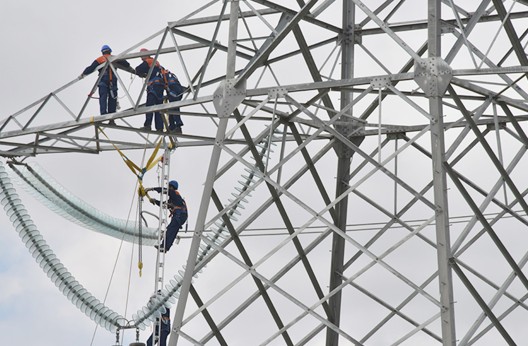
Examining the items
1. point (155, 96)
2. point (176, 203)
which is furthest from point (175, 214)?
point (155, 96)

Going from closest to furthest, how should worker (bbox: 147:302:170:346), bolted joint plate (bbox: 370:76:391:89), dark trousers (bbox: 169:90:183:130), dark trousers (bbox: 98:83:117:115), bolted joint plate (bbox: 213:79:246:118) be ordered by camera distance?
bolted joint plate (bbox: 370:76:391:89) → bolted joint plate (bbox: 213:79:246:118) → dark trousers (bbox: 169:90:183:130) → dark trousers (bbox: 98:83:117:115) → worker (bbox: 147:302:170:346)

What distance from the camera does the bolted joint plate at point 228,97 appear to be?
2216 centimetres

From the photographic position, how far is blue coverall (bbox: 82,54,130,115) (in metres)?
27.2

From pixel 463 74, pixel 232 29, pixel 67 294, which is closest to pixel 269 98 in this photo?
pixel 232 29

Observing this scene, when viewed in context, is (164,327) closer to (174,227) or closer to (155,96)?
(174,227)

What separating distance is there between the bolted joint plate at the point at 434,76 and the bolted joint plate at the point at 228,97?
9.54 ft

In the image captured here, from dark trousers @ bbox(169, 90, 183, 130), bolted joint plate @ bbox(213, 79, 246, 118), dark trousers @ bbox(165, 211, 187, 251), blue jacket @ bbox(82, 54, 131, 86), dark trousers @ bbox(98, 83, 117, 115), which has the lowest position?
bolted joint plate @ bbox(213, 79, 246, 118)

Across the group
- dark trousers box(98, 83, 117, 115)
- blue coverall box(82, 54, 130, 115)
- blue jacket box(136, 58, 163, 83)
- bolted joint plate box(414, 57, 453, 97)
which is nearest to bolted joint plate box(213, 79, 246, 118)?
bolted joint plate box(414, 57, 453, 97)

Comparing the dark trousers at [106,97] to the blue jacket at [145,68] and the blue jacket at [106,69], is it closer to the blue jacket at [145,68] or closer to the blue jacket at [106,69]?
the blue jacket at [106,69]

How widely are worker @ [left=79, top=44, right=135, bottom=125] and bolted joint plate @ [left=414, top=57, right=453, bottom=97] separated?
791 centimetres

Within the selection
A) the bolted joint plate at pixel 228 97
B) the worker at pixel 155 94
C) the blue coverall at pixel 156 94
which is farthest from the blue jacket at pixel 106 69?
the bolted joint plate at pixel 228 97

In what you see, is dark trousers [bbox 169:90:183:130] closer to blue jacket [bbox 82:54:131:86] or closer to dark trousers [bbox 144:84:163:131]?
dark trousers [bbox 144:84:163:131]

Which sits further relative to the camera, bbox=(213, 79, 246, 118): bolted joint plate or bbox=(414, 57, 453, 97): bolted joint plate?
bbox=(213, 79, 246, 118): bolted joint plate

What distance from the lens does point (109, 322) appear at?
92.3 ft
